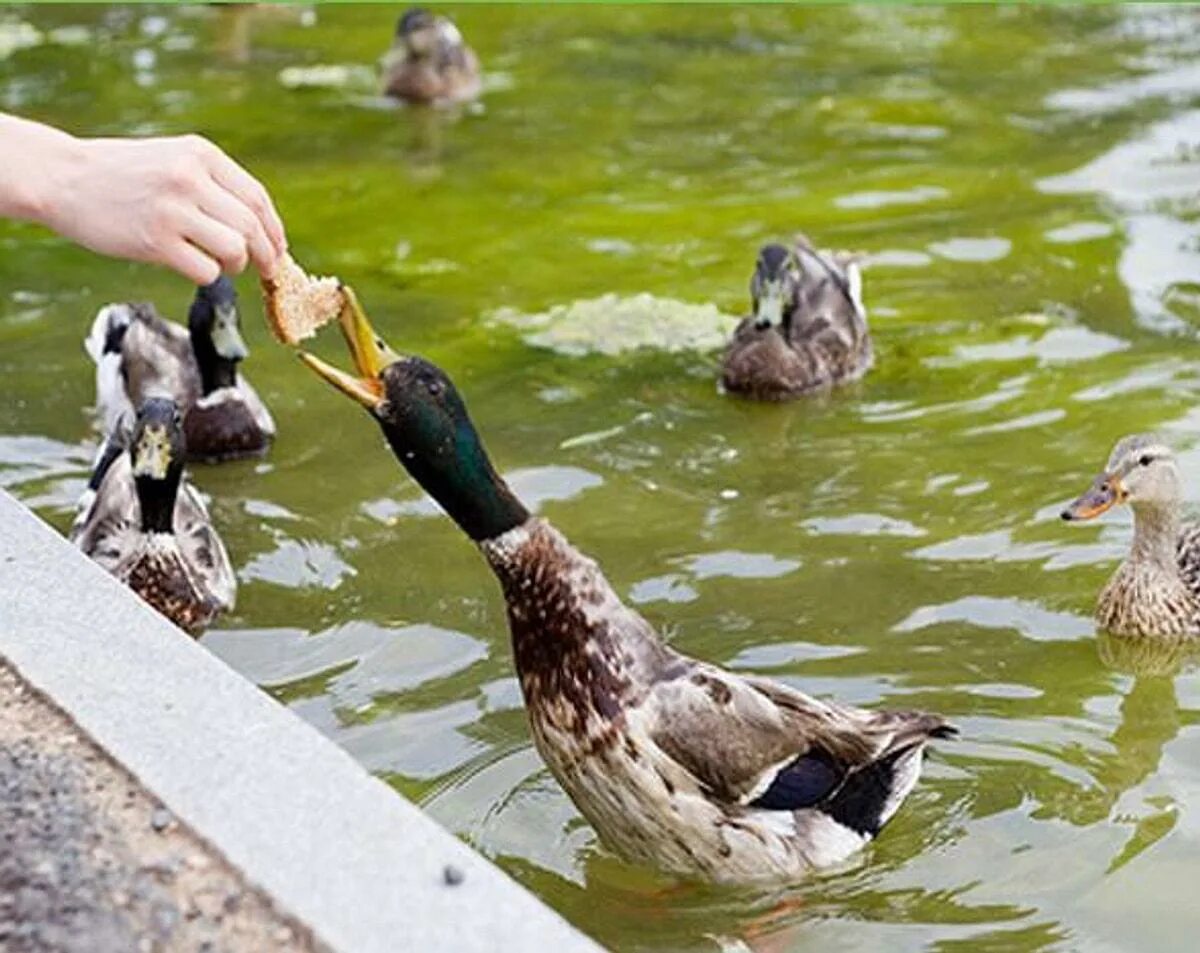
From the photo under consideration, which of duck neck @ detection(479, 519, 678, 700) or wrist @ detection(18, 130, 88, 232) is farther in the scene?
duck neck @ detection(479, 519, 678, 700)

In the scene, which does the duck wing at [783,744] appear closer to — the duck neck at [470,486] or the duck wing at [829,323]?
the duck neck at [470,486]

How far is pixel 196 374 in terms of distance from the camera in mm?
10375

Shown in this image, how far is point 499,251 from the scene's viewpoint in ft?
40.3

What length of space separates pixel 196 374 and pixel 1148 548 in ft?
13.2

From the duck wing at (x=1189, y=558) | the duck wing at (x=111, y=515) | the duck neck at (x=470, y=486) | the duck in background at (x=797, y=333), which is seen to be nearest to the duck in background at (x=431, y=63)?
the duck in background at (x=797, y=333)

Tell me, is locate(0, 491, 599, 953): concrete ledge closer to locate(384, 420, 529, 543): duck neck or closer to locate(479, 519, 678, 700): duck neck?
locate(384, 420, 529, 543): duck neck

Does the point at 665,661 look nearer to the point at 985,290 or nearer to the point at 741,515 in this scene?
the point at 741,515

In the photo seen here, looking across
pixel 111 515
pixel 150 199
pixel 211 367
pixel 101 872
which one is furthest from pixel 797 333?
pixel 101 872

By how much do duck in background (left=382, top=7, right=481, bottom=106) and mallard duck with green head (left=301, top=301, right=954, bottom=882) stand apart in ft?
31.1

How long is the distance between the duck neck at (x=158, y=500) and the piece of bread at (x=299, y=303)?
2.81 m

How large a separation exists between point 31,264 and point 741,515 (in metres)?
4.62

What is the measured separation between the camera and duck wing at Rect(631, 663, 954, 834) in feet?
20.1

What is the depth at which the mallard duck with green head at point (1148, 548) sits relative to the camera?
778 cm

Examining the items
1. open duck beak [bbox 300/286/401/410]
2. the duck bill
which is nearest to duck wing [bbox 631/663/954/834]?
open duck beak [bbox 300/286/401/410]
